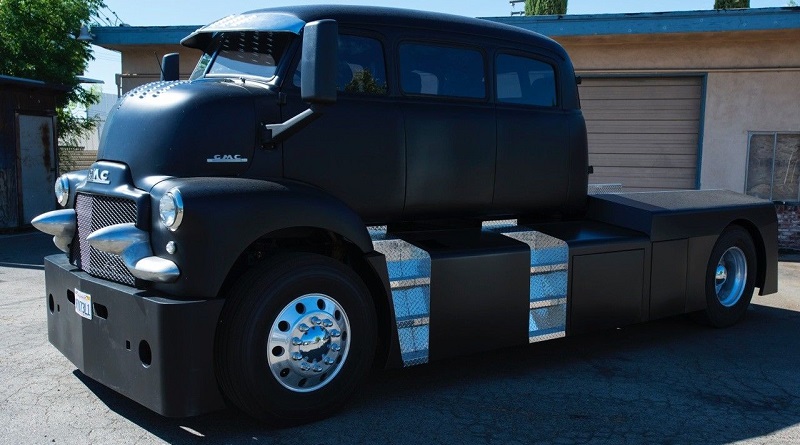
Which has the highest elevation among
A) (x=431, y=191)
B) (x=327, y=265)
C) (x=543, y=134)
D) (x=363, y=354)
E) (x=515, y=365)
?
(x=543, y=134)

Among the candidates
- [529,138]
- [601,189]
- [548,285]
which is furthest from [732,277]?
[529,138]

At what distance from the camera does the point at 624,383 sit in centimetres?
534

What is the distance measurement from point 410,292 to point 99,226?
190cm

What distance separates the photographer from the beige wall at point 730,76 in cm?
1316

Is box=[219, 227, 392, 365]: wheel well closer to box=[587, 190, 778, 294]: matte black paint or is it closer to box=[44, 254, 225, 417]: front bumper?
box=[44, 254, 225, 417]: front bumper

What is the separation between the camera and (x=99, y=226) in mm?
4621

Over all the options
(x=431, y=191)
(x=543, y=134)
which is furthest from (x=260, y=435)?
(x=543, y=134)

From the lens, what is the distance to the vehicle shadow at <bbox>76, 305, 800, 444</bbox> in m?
4.29

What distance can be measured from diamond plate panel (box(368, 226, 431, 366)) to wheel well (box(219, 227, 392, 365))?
0.31ft

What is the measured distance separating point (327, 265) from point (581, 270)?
7.26 ft

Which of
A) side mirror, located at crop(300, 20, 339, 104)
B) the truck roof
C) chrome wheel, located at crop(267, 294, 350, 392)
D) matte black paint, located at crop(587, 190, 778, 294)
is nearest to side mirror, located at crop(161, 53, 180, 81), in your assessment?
the truck roof

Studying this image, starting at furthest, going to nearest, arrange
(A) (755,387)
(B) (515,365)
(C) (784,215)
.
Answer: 1. (C) (784,215)
2. (B) (515,365)
3. (A) (755,387)

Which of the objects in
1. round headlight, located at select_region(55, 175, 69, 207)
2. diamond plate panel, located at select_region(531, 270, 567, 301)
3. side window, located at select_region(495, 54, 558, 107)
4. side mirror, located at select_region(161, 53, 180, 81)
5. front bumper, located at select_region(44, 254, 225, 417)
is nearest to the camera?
front bumper, located at select_region(44, 254, 225, 417)

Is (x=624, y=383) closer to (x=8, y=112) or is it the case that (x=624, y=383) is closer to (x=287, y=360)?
(x=287, y=360)
